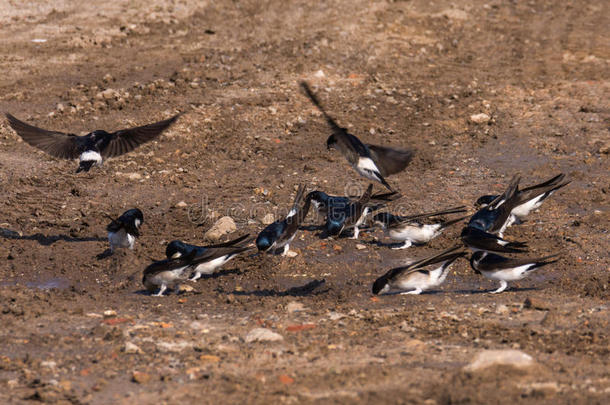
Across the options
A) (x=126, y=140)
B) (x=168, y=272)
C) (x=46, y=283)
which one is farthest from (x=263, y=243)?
(x=46, y=283)

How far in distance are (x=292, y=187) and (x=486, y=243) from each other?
2.86 m

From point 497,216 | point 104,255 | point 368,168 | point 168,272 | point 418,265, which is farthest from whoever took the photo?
point 368,168

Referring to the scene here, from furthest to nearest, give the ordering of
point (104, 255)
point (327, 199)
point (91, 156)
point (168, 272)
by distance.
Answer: point (327, 199) < point (91, 156) < point (104, 255) < point (168, 272)

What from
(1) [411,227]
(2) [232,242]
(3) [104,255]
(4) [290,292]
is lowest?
(1) [411,227]

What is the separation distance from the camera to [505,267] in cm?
722

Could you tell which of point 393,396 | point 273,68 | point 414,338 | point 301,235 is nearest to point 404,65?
point 273,68

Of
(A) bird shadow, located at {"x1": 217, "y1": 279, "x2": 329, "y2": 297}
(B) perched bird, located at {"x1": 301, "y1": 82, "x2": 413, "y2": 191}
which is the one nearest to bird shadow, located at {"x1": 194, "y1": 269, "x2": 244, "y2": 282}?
(A) bird shadow, located at {"x1": 217, "y1": 279, "x2": 329, "y2": 297}

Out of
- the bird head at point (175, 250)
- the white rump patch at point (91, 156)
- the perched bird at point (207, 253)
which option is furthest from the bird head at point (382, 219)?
the white rump patch at point (91, 156)

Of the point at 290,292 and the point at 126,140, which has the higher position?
the point at 126,140

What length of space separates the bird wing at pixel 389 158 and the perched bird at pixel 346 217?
572 mm

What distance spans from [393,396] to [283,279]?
2.94 meters

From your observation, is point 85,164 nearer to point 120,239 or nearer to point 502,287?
point 120,239

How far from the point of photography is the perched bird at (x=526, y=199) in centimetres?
866

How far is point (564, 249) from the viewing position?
8.30 meters
